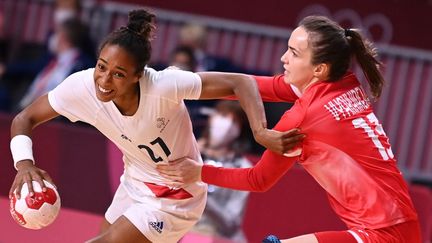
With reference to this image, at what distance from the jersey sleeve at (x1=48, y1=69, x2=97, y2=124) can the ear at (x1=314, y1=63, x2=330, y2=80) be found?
3.54 feet

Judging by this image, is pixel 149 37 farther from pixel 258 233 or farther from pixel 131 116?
pixel 258 233

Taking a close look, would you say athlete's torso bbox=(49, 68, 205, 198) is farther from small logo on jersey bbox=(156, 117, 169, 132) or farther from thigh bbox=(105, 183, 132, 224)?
thigh bbox=(105, 183, 132, 224)

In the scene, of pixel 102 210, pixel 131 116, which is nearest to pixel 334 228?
pixel 102 210

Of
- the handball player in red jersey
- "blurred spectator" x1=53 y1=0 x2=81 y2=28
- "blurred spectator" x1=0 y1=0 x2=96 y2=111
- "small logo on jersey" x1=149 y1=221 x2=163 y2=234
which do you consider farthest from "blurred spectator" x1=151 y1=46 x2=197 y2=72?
the handball player in red jersey

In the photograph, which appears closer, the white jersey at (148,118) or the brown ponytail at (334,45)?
the brown ponytail at (334,45)

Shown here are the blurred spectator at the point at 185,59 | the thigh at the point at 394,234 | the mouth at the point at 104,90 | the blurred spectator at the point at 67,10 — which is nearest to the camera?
the thigh at the point at 394,234

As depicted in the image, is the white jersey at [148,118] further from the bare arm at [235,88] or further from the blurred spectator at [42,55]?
the blurred spectator at [42,55]

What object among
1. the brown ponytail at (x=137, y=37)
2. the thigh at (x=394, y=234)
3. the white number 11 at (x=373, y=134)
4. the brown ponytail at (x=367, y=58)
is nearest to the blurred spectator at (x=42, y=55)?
the brown ponytail at (x=137, y=37)

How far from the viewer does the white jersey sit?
15.3 ft

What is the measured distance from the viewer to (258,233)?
694cm

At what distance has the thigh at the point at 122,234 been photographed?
4640 mm

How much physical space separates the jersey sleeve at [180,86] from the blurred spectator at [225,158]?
7.18 ft

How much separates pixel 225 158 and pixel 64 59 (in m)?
2.08

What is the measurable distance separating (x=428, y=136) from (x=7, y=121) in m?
3.65
